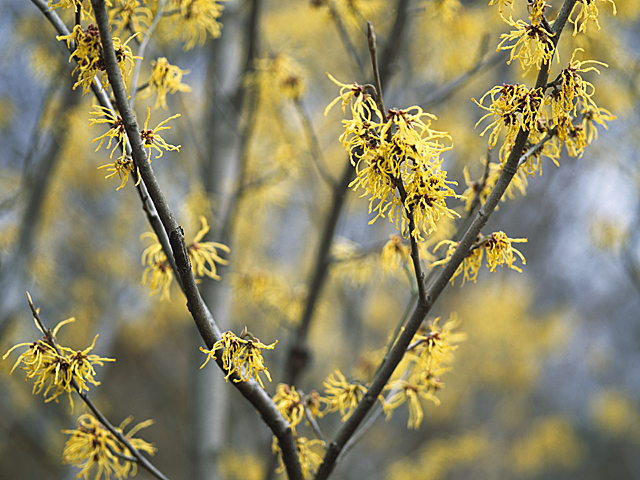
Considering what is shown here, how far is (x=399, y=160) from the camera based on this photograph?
0.77 metres

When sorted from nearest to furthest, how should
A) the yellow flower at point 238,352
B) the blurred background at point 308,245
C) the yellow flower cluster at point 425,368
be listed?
the yellow flower at point 238,352 < the yellow flower cluster at point 425,368 < the blurred background at point 308,245

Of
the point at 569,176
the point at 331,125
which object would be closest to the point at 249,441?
the point at 331,125

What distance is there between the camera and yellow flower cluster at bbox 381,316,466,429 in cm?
102

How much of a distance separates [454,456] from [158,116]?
417cm

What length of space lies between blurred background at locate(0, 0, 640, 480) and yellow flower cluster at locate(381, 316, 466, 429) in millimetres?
359

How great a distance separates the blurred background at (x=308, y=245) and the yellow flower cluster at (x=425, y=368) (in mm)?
359

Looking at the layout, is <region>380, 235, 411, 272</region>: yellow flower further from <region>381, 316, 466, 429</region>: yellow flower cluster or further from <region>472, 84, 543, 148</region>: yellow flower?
<region>472, 84, 543, 148</region>: yellow flower

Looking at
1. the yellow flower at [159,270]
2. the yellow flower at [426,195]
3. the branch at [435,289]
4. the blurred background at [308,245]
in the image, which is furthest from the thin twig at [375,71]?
the blurred background at [308,245]

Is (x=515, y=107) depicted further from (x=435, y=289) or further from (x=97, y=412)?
(x=97, y=412)

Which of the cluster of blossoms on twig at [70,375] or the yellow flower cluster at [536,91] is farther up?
the yellow flower cluster at [536,91]

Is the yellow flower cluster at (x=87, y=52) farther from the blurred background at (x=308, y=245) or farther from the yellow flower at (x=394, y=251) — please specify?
the blurred background at (x=308, y=245)

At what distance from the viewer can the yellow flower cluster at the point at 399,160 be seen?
0.76 m

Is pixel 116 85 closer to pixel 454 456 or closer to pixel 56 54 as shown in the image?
pixel 56 54

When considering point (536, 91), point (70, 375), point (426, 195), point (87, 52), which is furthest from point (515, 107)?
point (70, 375)
